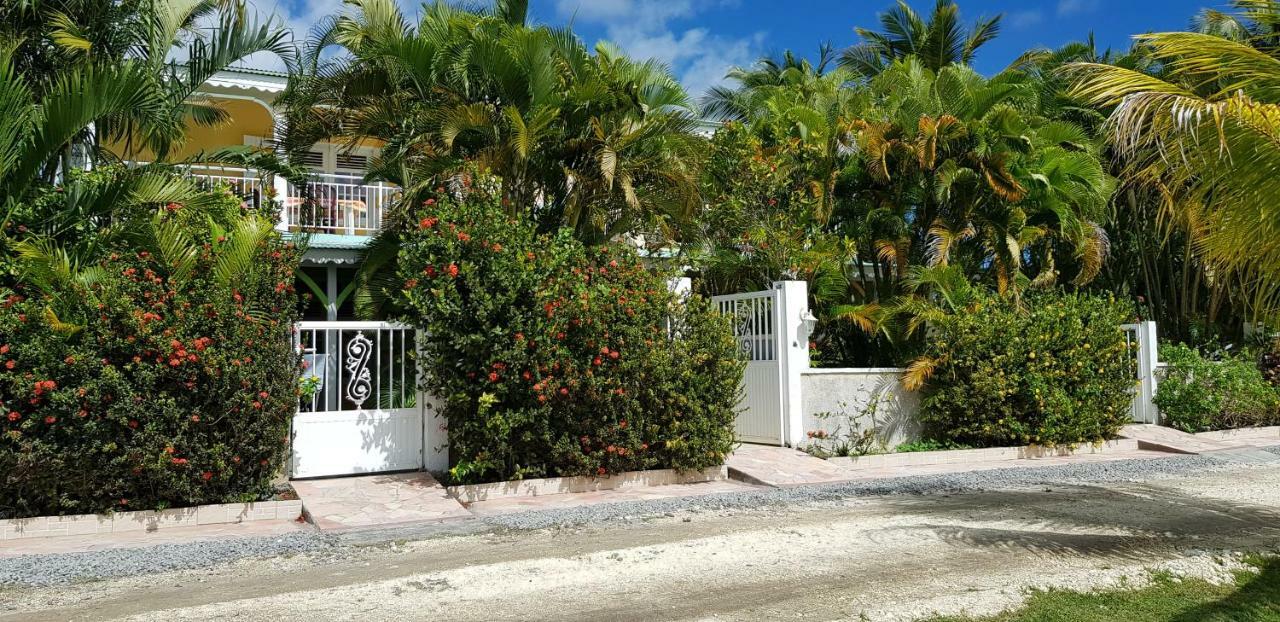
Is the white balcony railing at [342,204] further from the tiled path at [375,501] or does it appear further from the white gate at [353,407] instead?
the tiled path at [375,501]

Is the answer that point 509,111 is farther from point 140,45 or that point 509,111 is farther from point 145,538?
point 145,538

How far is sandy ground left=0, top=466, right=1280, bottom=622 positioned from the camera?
5.16 m

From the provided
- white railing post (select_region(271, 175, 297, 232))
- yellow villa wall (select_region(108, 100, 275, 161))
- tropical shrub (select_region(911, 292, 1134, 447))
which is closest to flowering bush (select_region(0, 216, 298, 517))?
white railing post (select_region(271, 175, 297, 232))

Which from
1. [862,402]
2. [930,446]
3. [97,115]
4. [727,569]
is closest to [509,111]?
[97,115]

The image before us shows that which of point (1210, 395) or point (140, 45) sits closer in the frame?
point (140, 45)

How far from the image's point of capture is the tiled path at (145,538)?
682cm

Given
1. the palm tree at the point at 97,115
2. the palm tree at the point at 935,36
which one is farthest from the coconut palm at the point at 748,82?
the palm tree at the point at 97,115

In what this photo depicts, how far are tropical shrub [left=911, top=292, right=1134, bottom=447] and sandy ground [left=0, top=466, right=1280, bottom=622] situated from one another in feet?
11.5

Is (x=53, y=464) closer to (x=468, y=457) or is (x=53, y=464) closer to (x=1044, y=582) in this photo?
(x=468, y=457)

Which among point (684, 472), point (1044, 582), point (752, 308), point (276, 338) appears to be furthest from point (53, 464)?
point (752, 308)

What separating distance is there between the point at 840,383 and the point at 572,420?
14.5 feet

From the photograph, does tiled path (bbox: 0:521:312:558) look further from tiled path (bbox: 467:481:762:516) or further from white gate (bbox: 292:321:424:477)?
tiled path (bbox: 467:481:762:516)

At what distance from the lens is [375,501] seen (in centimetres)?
838

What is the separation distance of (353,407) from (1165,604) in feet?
24.7
